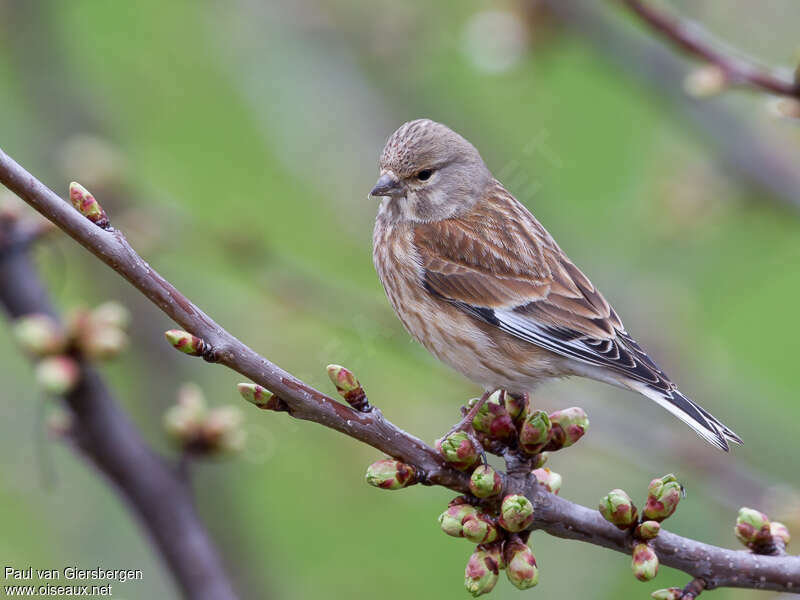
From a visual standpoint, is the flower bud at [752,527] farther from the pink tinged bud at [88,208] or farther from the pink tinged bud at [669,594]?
the pink tinged bud at [88,208]

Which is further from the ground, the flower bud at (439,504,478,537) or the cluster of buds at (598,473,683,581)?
the cluster of buds at (598,473,683,581)

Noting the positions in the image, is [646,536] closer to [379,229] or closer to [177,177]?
[379,229]

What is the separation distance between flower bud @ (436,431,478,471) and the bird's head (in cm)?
149

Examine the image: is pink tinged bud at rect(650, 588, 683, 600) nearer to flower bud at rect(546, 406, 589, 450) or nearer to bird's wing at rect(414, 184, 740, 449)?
flower bud at rect(546, 406, 589, 450)

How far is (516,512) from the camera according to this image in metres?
2.53

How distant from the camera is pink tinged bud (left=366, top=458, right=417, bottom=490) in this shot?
2545mm

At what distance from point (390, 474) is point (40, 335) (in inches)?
45.3

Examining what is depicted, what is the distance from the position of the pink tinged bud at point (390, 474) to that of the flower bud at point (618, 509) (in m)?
0.49

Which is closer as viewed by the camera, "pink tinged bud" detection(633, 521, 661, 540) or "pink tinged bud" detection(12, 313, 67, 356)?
"pink tinged bud" detection(633, 521, 661, 540)

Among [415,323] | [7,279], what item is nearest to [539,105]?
[415,323]

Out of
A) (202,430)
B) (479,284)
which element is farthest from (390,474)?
(479,284)

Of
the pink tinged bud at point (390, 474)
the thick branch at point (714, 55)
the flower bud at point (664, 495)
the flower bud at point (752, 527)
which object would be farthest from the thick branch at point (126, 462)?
the thick branch at point (714, 55)

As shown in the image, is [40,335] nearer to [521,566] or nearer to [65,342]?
[65,342]

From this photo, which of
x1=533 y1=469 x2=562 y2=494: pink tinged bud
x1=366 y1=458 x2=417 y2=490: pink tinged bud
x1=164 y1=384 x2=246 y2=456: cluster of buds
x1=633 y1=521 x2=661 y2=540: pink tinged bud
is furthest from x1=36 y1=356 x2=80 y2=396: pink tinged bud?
x1=633 y1=521 x2=661 y2=540: pink tinged bud
